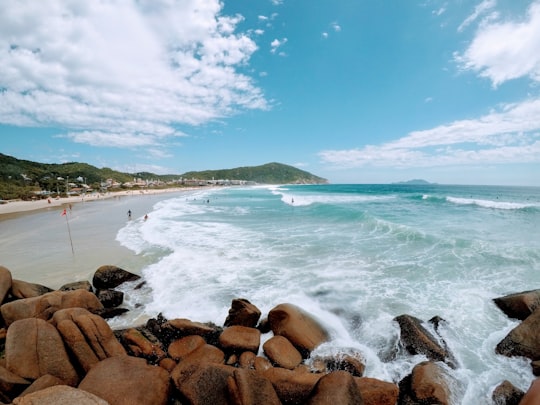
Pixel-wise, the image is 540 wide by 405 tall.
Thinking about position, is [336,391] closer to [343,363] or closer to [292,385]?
[292,385]

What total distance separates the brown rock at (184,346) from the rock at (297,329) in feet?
5.96

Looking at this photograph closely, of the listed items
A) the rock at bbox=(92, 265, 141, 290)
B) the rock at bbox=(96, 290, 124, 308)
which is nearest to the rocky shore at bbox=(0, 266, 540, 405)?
the rock at bbox=(96, 290, 124, 308)

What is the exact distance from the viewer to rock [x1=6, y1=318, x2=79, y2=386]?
4.74 meters

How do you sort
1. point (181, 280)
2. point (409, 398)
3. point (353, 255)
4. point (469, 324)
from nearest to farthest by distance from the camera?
point (409, 398)
point (469, 324)
point (181, 280)
point (353, 255)

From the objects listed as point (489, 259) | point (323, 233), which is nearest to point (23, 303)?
point (323, 233)

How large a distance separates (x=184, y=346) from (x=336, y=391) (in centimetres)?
361

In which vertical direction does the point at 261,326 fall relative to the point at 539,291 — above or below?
below

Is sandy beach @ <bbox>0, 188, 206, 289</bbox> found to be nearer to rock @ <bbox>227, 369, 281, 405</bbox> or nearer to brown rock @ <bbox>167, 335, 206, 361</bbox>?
brown rock @ <bbox>167, 335, 206, 361</bbox>

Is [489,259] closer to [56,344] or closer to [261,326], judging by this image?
[261,326]

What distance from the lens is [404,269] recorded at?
1191 cm

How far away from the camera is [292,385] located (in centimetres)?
449

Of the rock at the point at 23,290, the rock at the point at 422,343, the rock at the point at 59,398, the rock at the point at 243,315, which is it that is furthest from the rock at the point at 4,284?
the rock at the point at 422,343

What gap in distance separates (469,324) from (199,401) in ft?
24.5

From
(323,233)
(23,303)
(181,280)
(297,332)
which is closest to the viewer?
(297,332)
